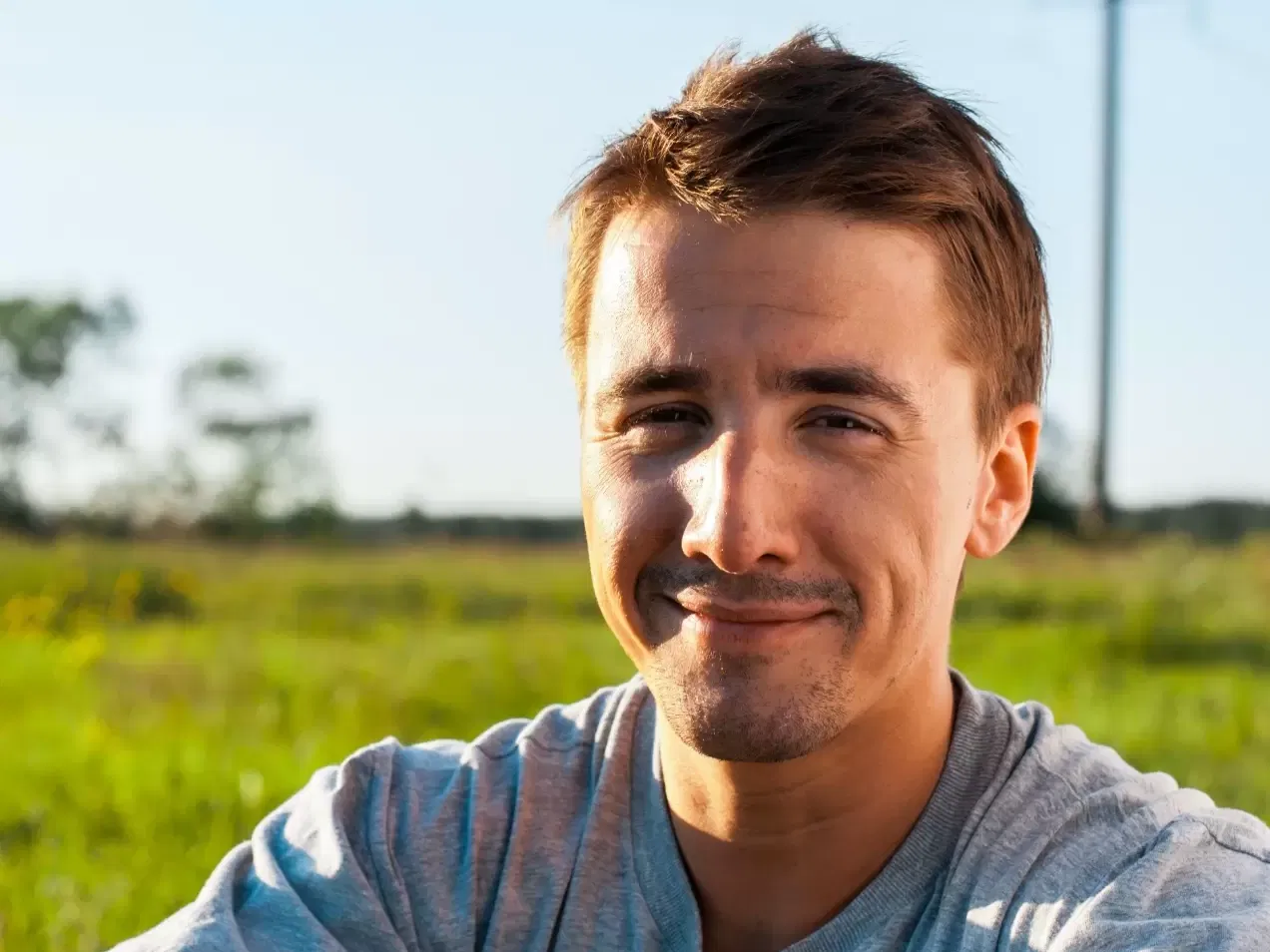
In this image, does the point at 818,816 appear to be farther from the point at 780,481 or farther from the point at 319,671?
the point at 319,671

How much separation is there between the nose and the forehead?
0.38 feet

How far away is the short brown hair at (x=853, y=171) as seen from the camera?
183 cm

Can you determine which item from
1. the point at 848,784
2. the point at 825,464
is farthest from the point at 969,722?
the point at 825,464

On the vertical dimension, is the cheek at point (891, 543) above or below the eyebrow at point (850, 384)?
below

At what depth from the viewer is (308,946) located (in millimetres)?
1875

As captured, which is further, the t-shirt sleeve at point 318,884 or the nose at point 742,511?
the t-shirt sleeve at point 318,884

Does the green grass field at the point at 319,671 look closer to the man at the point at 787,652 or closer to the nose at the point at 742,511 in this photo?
the man at the point at 787,652

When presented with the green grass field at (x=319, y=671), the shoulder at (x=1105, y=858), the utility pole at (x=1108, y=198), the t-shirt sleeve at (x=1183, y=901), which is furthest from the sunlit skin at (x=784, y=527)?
the utility pole at (x=1108, y=198)

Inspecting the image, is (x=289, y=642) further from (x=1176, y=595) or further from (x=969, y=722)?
(x=969, y=722)

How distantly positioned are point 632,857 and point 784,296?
77 cm

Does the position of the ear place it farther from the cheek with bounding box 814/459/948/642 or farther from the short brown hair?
the cheek with bounding box 814/459/948/642

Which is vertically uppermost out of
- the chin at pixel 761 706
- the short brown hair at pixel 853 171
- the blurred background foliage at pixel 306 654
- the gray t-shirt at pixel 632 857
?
the short brown hair at pixel 853 171

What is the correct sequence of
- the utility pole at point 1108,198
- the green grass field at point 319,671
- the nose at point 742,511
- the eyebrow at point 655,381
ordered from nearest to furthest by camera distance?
the nose at point 742,511 → the eyebrow at point 655,381 → the green grass field at point 319,671 → the utility pole at point 1108,198

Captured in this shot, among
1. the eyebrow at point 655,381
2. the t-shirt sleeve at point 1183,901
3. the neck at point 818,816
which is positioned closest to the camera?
the t-shirt sleeve at point 1183,901
